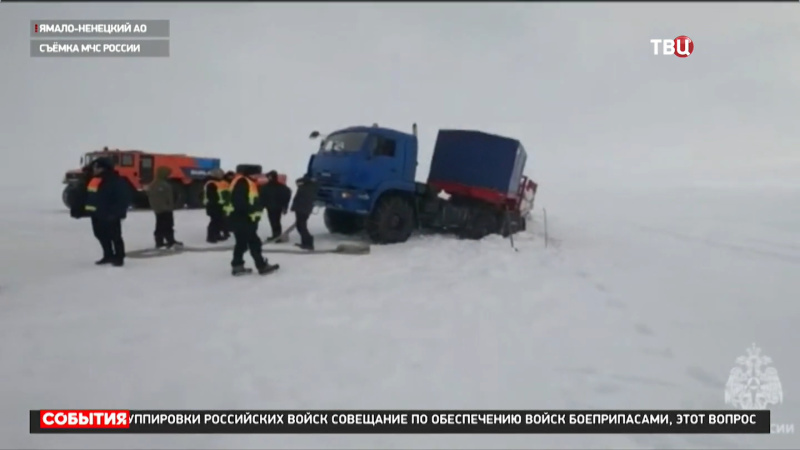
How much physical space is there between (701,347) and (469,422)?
2.63m

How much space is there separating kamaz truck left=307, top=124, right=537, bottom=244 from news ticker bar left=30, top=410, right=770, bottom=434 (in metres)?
7.14

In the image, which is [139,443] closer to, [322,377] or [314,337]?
[322,377]

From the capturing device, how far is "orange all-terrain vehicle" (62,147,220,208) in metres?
17.5

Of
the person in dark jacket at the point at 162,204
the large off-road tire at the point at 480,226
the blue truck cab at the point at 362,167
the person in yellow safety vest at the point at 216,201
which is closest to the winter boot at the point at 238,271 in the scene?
the person in yellow safety vest at the point at 216,201

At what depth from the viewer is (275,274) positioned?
7.43 metres

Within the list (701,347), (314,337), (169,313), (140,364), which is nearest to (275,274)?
(169,313)

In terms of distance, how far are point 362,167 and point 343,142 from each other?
820 mm

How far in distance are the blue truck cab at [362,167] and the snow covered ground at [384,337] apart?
1724mm

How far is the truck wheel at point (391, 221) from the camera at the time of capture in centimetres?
1071

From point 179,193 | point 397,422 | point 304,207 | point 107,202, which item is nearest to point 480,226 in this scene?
point 304,207

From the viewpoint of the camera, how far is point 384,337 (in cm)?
491

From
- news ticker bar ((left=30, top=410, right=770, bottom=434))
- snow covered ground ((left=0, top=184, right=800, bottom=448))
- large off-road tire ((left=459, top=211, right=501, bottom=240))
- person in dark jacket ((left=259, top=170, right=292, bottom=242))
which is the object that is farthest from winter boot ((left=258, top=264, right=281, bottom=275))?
large off-road tire ((left=459, top=211, right=501, bottom=240))

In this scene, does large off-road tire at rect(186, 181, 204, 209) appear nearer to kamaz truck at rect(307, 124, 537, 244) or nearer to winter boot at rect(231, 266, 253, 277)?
kamaz truck at rect(307, 124, 537, 244)

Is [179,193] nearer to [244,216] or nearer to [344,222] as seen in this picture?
[344,222]
